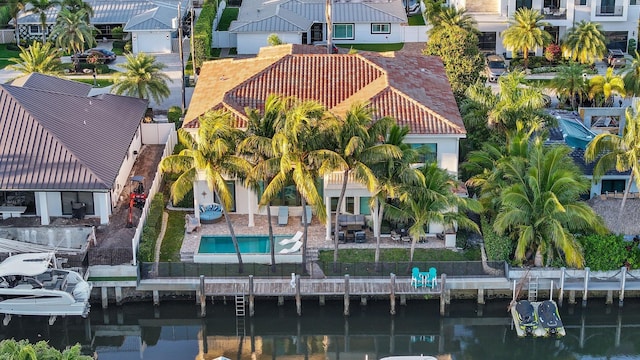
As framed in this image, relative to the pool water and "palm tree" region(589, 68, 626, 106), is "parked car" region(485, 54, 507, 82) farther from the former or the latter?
the pool water

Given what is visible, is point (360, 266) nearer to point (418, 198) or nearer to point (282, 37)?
point (418, 198)

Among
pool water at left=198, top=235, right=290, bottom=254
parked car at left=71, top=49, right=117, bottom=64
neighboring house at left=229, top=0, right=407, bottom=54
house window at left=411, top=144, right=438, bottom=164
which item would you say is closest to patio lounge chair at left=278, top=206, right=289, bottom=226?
pool water at left=198, top=235, right=290, bottom=254

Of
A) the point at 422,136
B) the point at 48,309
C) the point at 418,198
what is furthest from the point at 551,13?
the point at 48,309

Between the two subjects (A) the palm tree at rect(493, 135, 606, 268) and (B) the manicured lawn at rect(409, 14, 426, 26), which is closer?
(A) the palm tree at rect(493, 135, 606, 268)

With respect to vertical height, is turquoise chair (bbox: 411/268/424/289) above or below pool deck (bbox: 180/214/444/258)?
below

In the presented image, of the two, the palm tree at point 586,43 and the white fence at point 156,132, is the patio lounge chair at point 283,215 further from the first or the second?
the palm tree at point 586,43

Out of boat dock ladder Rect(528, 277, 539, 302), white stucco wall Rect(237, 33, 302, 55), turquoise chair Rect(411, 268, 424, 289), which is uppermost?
white stucco wall Rect(237, 33, 302, 55)

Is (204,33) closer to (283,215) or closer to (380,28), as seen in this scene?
(380,28)

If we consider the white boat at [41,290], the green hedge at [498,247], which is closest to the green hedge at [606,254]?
the green hedge at [498,247]
